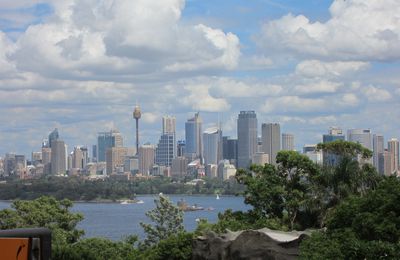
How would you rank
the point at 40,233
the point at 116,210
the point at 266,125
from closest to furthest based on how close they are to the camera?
the point at 40,233
the point at 116,210
the point at 266,125

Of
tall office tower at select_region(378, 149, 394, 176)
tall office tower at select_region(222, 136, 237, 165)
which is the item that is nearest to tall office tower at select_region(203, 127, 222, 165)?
tall office tower at select_region(222, 136, 237, 165)

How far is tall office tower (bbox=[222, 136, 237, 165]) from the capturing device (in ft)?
552

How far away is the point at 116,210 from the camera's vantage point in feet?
326

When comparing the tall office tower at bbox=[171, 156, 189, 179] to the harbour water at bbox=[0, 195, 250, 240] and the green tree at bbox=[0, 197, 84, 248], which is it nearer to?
the harbour water at bbox=[0, 195, 250, 240]

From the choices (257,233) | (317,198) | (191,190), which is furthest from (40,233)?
(191,190)

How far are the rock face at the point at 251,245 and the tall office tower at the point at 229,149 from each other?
463ft

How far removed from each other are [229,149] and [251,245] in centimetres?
15470

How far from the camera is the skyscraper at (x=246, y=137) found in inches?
5901

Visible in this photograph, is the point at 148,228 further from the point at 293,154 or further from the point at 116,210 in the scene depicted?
the point at 116,210

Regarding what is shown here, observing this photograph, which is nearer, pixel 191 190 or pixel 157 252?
pixel 157 252

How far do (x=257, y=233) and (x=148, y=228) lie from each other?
53.8ft

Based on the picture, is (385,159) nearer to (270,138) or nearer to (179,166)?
(270,138)

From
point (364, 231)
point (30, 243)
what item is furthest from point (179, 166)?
point (30, 243)

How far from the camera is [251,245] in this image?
1989 centimetres
